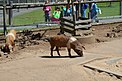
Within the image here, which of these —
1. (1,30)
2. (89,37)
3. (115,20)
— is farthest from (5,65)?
(115,20)

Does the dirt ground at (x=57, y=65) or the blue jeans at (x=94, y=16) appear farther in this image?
the blue jeans at (x=94, y=16)

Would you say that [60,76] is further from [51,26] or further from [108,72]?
[51,26]

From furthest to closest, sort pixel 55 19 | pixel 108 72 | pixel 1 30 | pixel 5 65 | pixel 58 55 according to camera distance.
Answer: pixel 55 19 < pixel 1 30 < pixel 58 55 < pixel 5 65 < pixel 108 72

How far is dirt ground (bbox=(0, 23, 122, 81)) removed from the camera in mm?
9109

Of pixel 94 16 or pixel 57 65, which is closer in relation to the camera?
pixel 57 65

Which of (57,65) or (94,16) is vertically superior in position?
(94,16)

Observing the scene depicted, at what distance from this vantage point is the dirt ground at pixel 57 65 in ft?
29.9

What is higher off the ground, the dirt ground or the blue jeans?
the blue jeans

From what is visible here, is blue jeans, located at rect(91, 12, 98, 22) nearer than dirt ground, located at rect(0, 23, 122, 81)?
No

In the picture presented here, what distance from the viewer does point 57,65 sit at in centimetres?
1003

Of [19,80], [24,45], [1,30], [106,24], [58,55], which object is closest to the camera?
[19,80]

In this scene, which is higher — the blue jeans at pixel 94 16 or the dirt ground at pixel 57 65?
the blue jeans at pixel 94 16

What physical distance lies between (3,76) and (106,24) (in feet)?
30.9

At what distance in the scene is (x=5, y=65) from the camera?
10.3 meters
